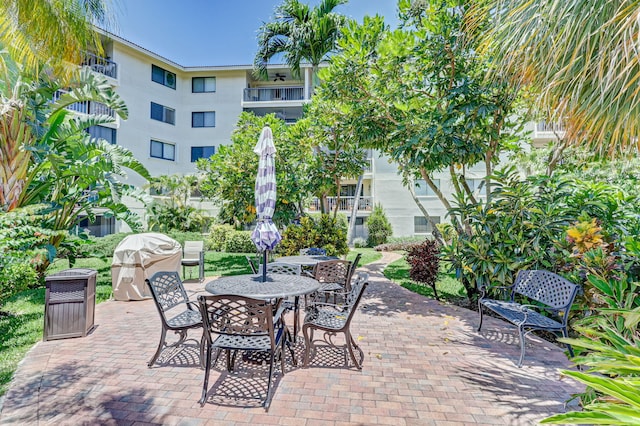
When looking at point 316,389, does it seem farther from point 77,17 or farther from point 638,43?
point 77,17

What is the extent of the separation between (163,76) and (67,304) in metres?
22.8

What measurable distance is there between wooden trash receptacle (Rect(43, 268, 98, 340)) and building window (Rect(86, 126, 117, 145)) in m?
17.8

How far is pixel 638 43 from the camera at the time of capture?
8.99 ft

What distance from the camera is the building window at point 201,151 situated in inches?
975

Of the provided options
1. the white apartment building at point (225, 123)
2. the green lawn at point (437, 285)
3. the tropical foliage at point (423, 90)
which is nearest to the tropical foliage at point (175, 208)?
the white apartment building at point (225, 123)

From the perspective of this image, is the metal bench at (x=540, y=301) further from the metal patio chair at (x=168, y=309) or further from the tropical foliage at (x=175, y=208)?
the tropical foliage at (x=175, y=208)

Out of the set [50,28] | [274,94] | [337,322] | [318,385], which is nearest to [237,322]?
[318,385]

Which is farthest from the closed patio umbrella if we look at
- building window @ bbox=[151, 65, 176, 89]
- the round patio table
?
building window @ bbox=[151, 65, 176, 89]

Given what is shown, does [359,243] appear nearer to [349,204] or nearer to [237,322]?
[349,204]

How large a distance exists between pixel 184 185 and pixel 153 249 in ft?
44.2

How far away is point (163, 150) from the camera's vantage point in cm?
2378

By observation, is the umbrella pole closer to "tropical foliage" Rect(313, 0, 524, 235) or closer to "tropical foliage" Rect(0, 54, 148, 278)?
"tropical foliage" Rect(313, 0, 524, 235)

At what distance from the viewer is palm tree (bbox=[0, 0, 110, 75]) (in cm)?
565

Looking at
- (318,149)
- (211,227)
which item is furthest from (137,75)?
(318,149)
